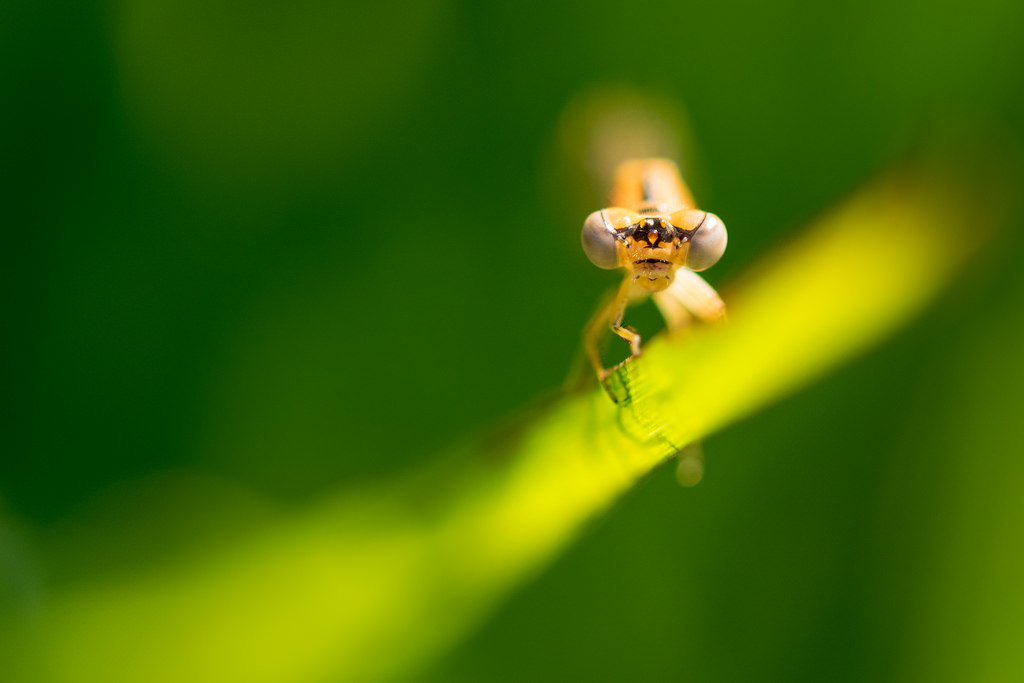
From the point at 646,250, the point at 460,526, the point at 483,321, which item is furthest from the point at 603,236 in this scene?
the point at 460,526

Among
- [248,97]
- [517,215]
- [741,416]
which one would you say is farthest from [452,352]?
[248,97]

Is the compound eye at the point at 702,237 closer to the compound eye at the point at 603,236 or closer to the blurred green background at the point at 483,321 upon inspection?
the compound eye at the point at 603,236

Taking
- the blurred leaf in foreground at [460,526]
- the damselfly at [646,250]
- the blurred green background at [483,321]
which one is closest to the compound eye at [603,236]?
the damselfly at [646,250]

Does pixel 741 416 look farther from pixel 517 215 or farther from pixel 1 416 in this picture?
pixel 1 416

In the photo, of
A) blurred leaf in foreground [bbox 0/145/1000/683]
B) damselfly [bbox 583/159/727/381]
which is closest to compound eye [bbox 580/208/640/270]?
damselfly [bbox 583/159/727/381]

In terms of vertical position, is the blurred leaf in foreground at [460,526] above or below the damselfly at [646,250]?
below

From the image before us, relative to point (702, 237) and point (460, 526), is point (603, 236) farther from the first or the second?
point (460, 526)
